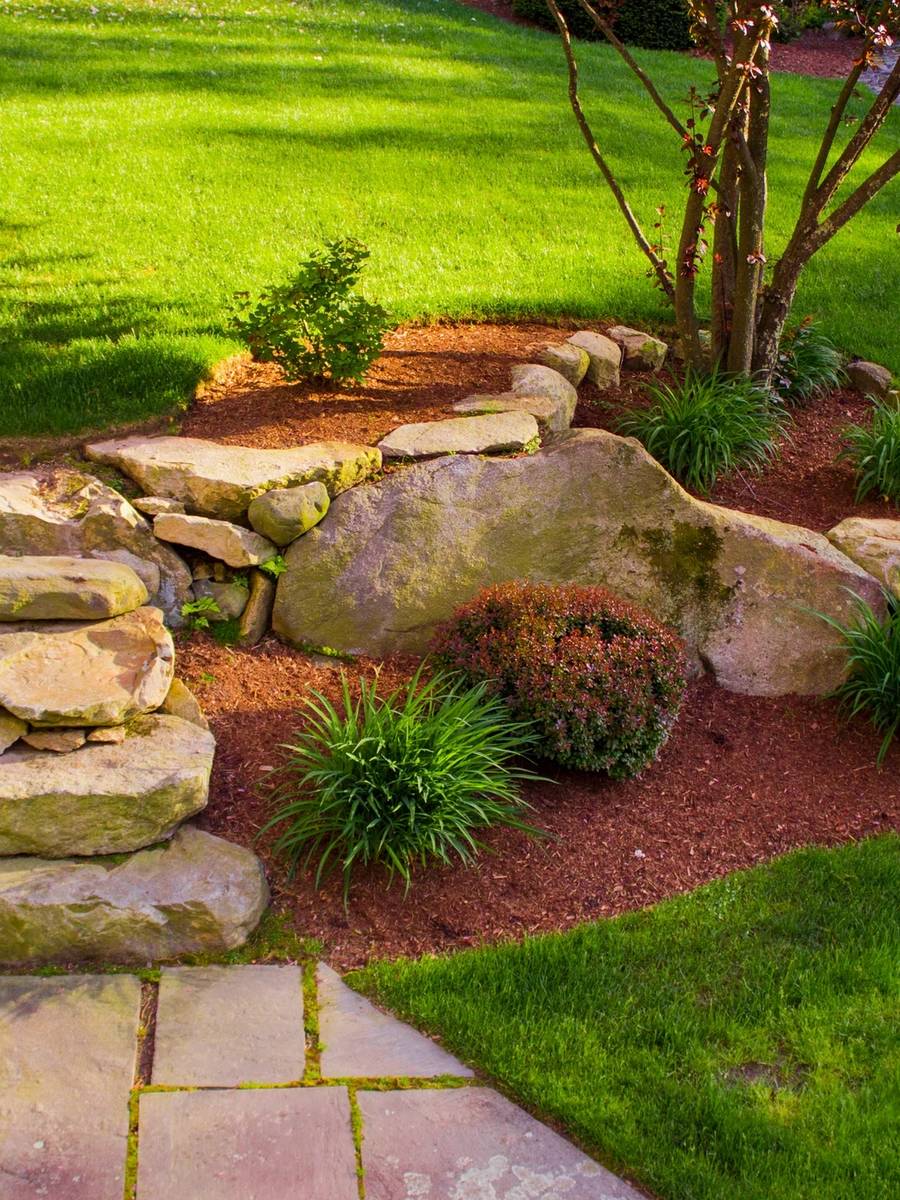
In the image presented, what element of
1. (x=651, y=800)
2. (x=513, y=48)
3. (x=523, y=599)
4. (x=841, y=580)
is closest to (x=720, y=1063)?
(x=651, y=800)

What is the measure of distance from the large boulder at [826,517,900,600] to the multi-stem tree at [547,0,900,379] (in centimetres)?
134

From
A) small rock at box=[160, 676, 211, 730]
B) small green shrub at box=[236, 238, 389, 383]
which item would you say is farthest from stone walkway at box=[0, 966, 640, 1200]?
small green shrub at box=[236, 238, 389, 383]

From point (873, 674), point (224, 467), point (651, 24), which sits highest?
point (651, 24)

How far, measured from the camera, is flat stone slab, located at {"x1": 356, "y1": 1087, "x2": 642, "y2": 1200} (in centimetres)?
299

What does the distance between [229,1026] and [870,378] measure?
222 inches

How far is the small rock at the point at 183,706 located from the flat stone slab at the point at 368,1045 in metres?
1.22

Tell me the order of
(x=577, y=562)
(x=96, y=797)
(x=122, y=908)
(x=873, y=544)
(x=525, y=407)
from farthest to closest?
(x=525, y=407) < (x=873, y=544) < (x=577, y=562) < (x=96, y=797) < (x=122, y=908)

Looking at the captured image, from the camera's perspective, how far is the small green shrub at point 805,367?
6.95 m

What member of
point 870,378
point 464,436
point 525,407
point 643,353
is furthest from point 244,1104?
point 870,378

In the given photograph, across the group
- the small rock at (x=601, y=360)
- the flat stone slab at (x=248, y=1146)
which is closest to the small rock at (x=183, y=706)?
the flat stone slab at (x=248, y=1146)

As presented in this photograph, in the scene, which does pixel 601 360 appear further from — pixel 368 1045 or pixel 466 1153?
pixel 466 1153

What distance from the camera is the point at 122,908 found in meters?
3.73

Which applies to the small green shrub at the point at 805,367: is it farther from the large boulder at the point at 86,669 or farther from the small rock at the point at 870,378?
the large boulder at the point at 86,669

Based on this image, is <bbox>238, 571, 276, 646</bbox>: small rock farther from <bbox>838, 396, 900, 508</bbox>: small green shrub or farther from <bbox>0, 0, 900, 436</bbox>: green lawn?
<bbox>838, 396, 900, 508</bbox>: small green shrub
